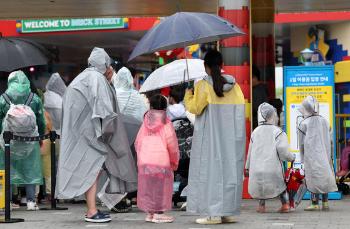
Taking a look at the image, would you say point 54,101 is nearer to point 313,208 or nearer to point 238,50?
point 238,50

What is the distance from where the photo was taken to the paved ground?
9.53 meters

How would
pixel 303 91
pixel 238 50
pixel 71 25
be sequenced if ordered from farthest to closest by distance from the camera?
pixel 71 25 → pixel 238 50 → pixel 303 91

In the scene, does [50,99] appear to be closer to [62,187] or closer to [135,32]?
[62,187]

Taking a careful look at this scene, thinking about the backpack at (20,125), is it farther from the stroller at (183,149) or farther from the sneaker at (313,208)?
the sneaker at (313,208)

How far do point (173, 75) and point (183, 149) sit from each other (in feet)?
3.02

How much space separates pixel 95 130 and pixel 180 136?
76.3 inches

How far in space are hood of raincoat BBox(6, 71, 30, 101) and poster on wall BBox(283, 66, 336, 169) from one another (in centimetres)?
375

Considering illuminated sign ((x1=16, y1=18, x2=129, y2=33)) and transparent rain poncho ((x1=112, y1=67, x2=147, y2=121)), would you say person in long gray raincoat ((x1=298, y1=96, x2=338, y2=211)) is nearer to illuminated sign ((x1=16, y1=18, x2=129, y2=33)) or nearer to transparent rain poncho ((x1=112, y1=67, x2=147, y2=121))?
transparent rain poncho ((x1=112, y1=67, x2=147, y2=121))

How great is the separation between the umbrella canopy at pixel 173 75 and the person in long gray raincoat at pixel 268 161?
982 mm

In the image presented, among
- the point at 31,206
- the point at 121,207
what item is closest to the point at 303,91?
the point at 121,207

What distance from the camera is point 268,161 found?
11086 mm

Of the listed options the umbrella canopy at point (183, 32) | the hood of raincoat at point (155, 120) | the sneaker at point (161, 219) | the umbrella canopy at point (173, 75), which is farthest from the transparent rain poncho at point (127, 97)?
the sneaker at point (161, 219)

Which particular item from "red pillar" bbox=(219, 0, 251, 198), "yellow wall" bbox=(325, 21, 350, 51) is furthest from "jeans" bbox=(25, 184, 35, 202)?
"yellow wall" bbox=(325, 21, 350, 51)

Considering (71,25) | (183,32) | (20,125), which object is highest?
(71,25)
